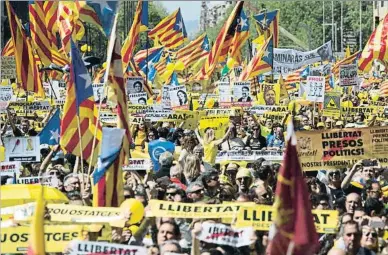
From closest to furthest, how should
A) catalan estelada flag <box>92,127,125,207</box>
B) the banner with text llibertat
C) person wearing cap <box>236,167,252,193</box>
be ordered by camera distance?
catalan estelada flag <box>92,127,125,207</box> → person wearing cap <box>236,167,252,193</box> → the banner with text llibertat

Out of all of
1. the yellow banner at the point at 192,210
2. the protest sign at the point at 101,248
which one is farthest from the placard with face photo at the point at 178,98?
the protest sign at the point at 101,248

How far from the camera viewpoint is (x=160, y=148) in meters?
15.4

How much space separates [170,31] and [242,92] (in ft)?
44.4

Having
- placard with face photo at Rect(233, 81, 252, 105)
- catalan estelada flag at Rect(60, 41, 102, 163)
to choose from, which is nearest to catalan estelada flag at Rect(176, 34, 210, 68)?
placard with face photo at Rect(233, 81, 252, 105)

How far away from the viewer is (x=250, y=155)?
49.9 feet

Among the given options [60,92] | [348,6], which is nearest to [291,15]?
[348,6]

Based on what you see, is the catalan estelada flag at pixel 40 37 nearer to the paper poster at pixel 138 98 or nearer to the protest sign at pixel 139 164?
the paper poster at pixel 138 98

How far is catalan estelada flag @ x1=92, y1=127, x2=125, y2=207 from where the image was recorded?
10195 mm

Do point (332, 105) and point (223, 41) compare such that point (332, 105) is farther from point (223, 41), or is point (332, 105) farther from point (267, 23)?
point (267, 23)

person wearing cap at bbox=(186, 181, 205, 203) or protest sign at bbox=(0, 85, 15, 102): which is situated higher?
protest sign at bbox=(0, 85, 15, 102)

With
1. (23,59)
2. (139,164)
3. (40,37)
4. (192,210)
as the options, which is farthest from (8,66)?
(192,210)

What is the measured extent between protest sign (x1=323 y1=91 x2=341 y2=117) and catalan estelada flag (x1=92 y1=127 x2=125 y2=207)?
513 inches

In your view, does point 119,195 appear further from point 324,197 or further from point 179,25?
point 179,25

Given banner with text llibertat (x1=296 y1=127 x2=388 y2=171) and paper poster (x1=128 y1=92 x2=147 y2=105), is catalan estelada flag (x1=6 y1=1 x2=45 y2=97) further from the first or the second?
banner with text llibertat (x1=296 y1=127 x2=388 y2=171)
